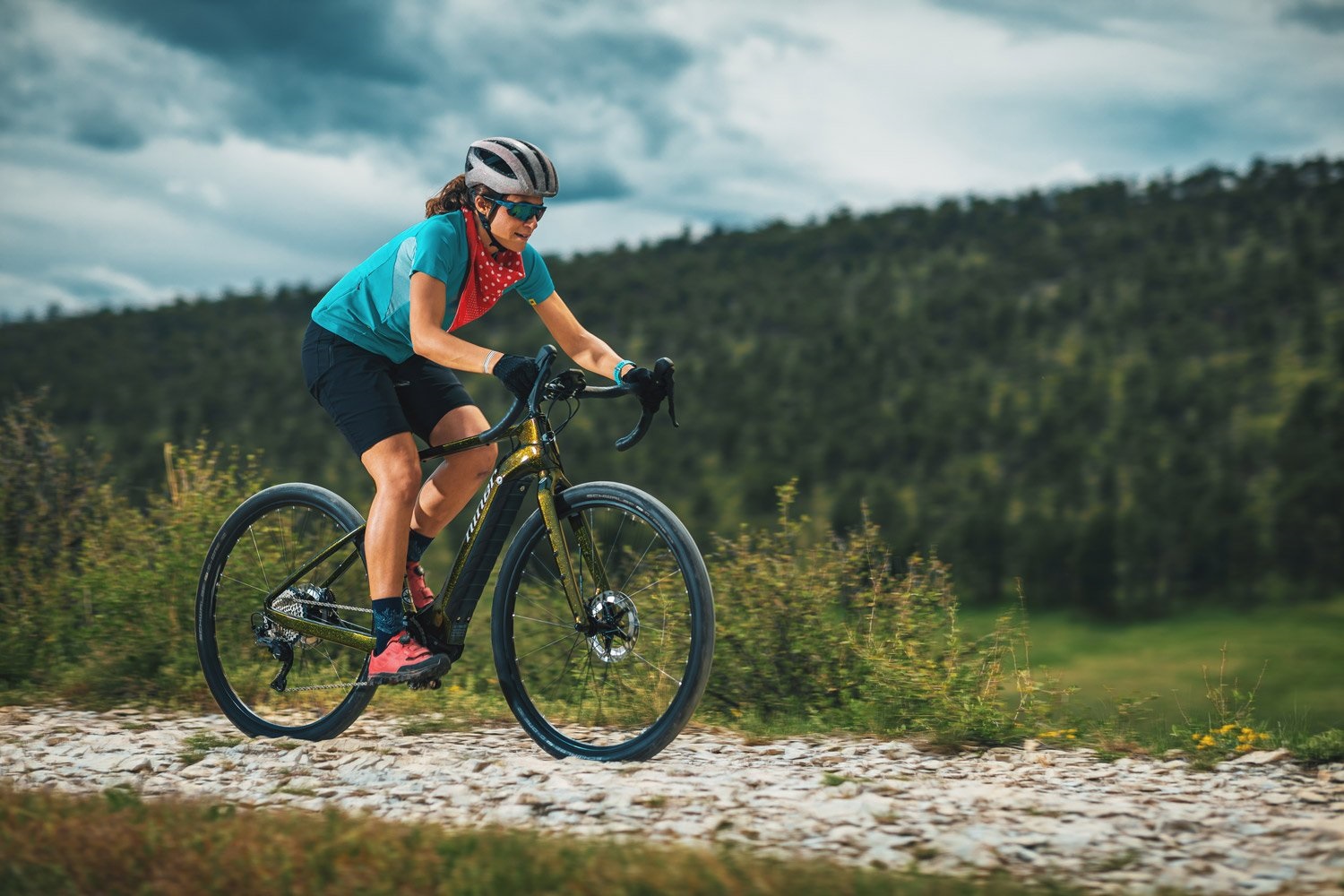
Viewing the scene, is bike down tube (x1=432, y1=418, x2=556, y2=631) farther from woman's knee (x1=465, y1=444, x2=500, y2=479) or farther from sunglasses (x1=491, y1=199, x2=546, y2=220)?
sunglasses (x1=491, y1=199, x2=546, y2=220)

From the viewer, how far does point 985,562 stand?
31.5 metres

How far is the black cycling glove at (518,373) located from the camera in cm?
459

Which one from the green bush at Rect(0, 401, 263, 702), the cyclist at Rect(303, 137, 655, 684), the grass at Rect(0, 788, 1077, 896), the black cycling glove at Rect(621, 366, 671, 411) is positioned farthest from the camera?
the green bush at Rect(0, 401, 263, 702)

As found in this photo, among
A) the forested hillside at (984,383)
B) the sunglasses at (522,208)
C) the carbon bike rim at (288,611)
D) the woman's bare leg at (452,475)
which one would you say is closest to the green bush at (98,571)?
the carbon bike rim at (288,611)

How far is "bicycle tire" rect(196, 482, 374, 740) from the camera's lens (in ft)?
18.1

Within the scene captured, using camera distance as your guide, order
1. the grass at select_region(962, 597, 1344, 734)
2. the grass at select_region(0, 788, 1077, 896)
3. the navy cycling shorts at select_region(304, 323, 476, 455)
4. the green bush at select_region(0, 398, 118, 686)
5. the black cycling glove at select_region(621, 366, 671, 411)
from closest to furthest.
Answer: the grass at select_region(0, 788, 1077, 896) < the black cycling glove at select_region(621, 366, 671, 411) < the navy cycling shorts at select_region(304, 323, 476, 455) < the green bush at select_region(0, 398, 118, 686) < the grass at select_region(962, 597, 1344, 734)

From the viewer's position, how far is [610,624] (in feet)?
15.4

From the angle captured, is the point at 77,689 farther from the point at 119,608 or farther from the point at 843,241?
the point at 843,241

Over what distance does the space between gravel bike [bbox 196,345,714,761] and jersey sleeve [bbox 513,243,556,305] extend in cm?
48

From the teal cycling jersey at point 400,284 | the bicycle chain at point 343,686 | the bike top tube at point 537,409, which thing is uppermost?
the teal cycling jersey at point 400,284

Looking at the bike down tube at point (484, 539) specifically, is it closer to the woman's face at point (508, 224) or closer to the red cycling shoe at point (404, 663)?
the red cycling shoe at point (404, 663)

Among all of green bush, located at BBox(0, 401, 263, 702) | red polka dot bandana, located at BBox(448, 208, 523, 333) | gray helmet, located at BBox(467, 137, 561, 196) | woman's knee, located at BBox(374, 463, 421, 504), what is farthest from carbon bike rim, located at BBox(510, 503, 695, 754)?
green bush, located at BBox(0, 401, 263, 702)

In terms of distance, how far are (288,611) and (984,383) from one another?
34241 mm

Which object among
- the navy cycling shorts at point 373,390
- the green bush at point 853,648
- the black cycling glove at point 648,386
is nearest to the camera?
the black cycling glove at point 648,386
